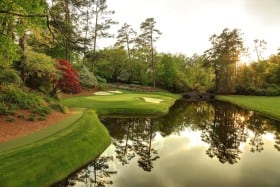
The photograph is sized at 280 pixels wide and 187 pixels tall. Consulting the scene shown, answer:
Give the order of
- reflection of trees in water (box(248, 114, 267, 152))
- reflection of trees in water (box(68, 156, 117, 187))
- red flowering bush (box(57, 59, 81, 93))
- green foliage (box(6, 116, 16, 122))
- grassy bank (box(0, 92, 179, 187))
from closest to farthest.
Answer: grassy bank (box(0, 92, 179, 187)) < reflection of trees in water (box(68, 156, 117, 187)) < green foliage (box(6, 116, 16, 122)) < reflection of trees in water (box(248, 114, 267, 152)) < red flowering bush (box(57, 59, 81, 93))

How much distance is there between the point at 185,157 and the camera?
13.9m

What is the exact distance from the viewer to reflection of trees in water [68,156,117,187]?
33.9ft

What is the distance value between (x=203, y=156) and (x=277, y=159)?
3872 mm

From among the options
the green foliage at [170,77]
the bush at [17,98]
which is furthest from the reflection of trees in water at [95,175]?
the green foliage at [170,77]

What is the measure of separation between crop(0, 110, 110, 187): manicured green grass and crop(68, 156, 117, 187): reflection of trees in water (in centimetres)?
39

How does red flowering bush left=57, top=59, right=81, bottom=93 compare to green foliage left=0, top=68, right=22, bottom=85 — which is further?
red flowering bush left=57, top=59, right=81, bottom=93

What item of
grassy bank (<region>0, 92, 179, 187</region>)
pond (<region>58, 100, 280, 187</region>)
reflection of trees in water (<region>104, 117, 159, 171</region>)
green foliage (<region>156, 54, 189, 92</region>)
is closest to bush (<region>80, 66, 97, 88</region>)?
reflection of trees in water (<region>104, 117, 159, 171</region>)

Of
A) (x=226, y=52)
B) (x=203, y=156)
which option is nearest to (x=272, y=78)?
(x=226, y=52)

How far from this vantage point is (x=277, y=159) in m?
13.7

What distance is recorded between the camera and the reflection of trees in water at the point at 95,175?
33.9 ft

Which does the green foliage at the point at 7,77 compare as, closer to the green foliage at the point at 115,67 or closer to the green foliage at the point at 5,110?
the green foliage at the point at 5,110

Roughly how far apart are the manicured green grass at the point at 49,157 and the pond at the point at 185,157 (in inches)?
23.3

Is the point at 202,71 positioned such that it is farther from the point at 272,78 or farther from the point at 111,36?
the point at 111,36

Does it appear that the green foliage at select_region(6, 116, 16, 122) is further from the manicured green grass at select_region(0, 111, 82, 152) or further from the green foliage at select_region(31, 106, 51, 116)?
the green foliage at select_region(31, 106, 51, 116)
